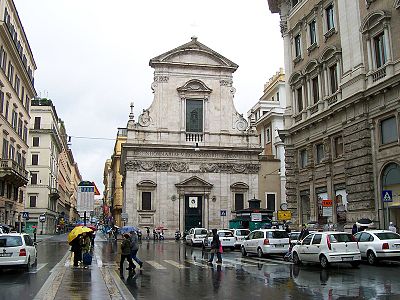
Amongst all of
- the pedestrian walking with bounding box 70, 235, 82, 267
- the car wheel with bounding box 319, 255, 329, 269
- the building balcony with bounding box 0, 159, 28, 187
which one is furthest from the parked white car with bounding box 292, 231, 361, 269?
the building balcony with bounding box 0, 159, 28, 187

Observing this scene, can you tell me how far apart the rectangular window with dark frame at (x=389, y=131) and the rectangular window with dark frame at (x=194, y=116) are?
32430 mm

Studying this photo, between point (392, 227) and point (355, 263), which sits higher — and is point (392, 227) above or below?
above

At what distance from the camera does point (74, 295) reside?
11086 mm

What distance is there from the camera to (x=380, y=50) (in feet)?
74.4

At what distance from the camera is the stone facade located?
2184 cm

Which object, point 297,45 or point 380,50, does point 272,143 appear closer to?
point 297,45

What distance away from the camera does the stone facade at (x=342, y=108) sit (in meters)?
21.8

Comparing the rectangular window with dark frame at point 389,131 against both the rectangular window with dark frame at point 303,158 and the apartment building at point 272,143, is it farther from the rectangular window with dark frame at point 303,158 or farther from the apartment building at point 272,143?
the apartment building at point 272,143

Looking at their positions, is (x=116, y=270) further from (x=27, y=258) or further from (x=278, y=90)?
(x=278, y=90)

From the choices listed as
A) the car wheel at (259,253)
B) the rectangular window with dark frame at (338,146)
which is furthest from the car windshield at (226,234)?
the rectangular window with dark frame at (338,146)

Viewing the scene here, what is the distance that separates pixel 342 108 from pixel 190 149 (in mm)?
28418

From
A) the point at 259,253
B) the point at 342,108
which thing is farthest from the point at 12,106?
the point at 342,108

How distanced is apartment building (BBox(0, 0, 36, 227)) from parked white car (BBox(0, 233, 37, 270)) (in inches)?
835

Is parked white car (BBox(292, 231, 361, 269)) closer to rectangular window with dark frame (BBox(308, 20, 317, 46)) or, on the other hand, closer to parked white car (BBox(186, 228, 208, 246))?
rectangular window with dark frame (BBox(308, 20, 317, 46))
